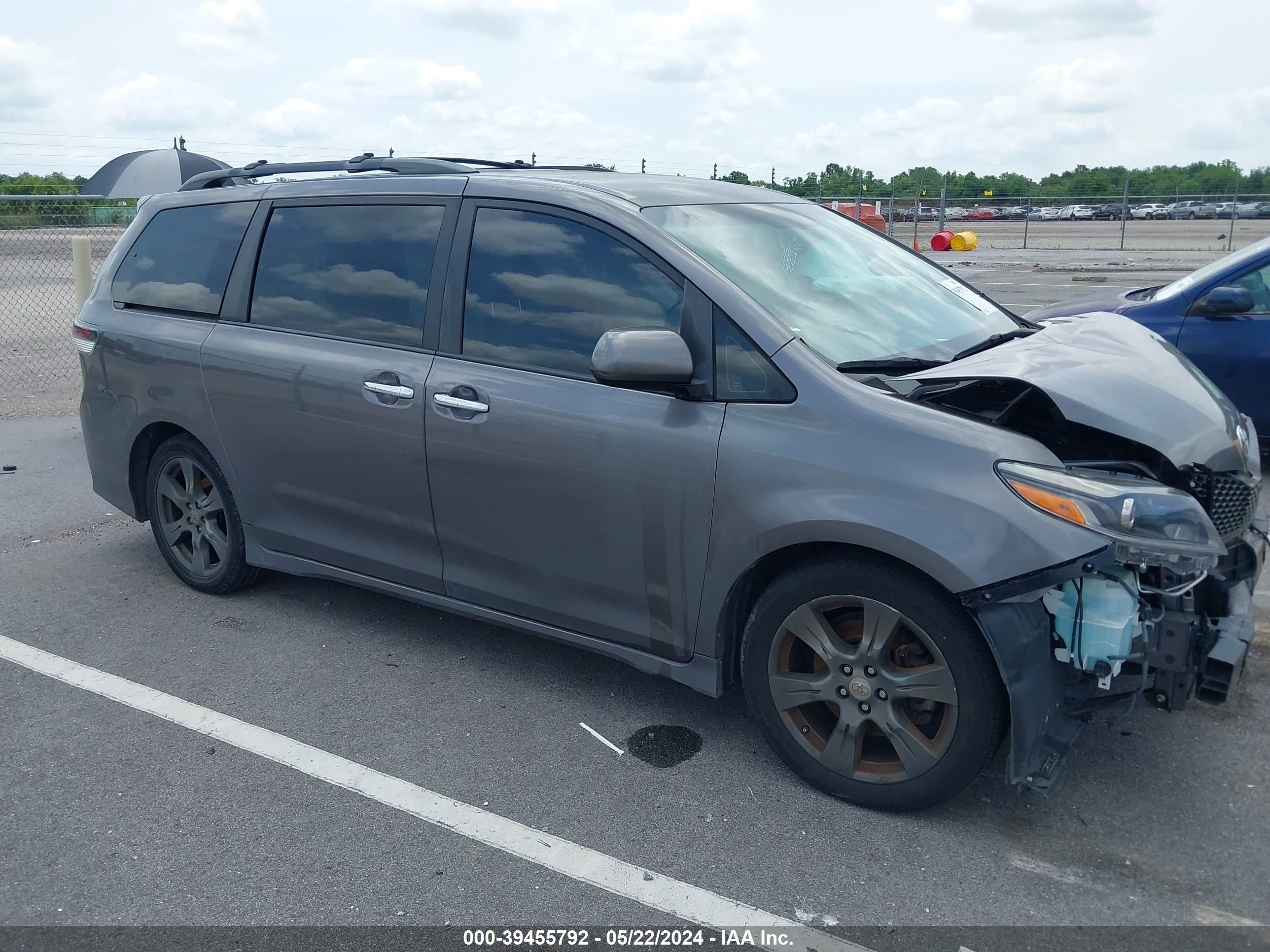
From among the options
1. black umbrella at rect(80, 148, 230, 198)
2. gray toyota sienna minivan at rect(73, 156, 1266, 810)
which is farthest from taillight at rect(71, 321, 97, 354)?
black umbrella at rect(80, 148, 230, 198)

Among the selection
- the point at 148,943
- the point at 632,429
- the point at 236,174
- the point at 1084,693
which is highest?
the point at 236,174

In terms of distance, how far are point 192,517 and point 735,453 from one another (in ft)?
9.61

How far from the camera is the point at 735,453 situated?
327 cm

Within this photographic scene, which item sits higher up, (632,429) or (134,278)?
(134,278)

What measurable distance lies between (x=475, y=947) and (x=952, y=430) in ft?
6.11

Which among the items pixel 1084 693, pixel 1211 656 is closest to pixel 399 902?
pixel 1084 693

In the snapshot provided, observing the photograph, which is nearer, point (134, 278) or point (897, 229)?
point (134, 278)

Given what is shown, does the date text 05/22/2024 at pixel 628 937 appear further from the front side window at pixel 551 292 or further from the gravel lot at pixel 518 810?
the front side window at pixel 551 292

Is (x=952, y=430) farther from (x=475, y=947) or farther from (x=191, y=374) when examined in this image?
(x=191, y=374)

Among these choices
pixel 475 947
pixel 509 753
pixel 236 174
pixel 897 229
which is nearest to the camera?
pixel 475 947

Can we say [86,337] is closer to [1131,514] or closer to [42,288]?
[1131,514]

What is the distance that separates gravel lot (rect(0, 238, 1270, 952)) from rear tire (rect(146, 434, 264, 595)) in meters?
0.37

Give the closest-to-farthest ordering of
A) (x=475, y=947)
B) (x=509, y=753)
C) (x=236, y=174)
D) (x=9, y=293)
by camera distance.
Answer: (x=475, y=947) < (x=509, y=753) < (x=236, y=174) < (x=9, y=293)

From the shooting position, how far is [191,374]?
4684 mm
